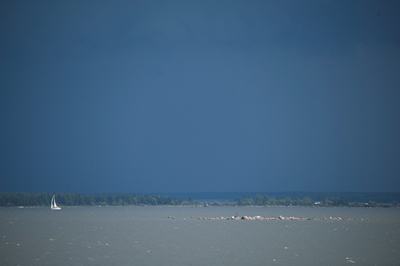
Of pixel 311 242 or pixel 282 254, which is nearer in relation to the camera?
pixel 282 254

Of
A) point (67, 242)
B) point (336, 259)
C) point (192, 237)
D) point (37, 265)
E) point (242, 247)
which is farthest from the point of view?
point (192, 237)

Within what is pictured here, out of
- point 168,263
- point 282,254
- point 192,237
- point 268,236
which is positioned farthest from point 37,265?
point 268,236

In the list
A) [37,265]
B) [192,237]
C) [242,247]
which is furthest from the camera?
[192,237]

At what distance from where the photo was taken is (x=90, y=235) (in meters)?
68.9

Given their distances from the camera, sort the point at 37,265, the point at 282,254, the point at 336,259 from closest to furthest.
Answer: the point at 37,265 < the point at 336,259 < the point at 282,254

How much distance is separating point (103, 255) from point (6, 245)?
13.1 m

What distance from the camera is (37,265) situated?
135 feet

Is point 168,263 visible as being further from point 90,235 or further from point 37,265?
point 90,235

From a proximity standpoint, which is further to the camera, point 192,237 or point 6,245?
point 192,237

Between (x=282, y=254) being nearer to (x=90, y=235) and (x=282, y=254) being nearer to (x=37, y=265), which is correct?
(x=37, y=265)

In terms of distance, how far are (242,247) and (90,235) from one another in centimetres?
2201

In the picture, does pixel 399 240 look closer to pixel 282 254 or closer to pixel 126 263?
pixel 282 254

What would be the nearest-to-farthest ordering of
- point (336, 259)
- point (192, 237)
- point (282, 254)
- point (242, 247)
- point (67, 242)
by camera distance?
point (336, 259) → point (282, 254) → point (242, 247) → point (67, 242) → point (192, 237)

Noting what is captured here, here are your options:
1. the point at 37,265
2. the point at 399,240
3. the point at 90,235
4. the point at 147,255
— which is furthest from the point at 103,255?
the point at 399,240
